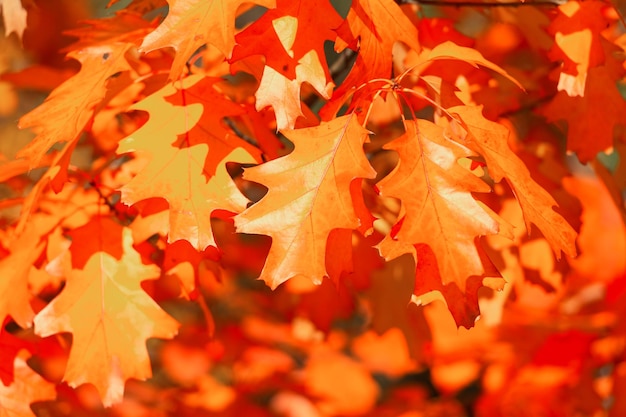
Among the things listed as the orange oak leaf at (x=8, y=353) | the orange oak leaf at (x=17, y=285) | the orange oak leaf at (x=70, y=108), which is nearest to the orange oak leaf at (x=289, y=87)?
the orange oak leaf at (x=70, y=108)

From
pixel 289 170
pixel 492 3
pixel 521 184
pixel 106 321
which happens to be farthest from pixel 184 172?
pixel 492 3

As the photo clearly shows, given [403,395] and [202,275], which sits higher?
[202,275]

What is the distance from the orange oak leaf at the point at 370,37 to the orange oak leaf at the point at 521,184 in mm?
126

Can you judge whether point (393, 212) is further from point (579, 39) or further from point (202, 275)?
point (202, 275)

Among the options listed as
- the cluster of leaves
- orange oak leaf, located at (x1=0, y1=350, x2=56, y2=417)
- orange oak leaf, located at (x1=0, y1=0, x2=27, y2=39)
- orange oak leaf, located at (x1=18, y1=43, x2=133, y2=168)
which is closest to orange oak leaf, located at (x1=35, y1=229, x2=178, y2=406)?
the cluster of leaves

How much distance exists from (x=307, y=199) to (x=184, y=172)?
0.59 ft

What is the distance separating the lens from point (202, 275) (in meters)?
2.10

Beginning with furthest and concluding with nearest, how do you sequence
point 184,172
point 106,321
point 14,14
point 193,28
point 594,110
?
point 14,14 < point 594,110 < point 106,321 < point 184,172 < point 193,28

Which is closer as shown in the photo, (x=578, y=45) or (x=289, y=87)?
(x=289, y=87)

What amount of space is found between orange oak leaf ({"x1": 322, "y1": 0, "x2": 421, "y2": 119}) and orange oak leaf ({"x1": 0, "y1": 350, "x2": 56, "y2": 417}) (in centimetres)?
60

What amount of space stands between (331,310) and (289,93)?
0.89 meters

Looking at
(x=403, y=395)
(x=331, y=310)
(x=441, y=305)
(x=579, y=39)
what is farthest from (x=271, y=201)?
(x=403, y=395)

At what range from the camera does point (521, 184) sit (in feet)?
2.85

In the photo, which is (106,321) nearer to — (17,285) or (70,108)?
(17,285)
